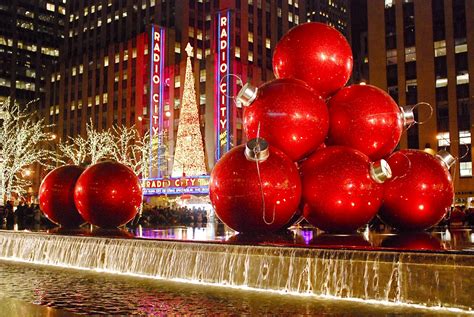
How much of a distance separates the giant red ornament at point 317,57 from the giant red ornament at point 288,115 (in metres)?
0.69

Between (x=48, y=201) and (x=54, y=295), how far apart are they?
21.9 feet

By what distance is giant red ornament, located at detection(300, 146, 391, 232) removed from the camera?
9039mm

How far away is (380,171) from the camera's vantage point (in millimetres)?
9070

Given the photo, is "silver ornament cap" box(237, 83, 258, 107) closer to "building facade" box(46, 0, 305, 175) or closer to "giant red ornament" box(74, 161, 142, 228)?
"giant red ornament" box(74, 161, 142, 228)

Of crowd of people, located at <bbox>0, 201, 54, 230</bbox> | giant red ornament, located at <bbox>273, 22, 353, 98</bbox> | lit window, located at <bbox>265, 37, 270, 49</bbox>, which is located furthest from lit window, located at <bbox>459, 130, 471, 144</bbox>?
giant red ornament, located at <bbox>273, 22, 353, 98</bbox>

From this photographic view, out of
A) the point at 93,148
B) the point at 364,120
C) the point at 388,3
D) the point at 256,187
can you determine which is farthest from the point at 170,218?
the point at 388,3

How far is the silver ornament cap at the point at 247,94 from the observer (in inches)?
373

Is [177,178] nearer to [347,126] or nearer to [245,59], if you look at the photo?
[245,59]

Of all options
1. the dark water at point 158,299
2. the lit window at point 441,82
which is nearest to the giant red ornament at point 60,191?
the dark water at point 158,299

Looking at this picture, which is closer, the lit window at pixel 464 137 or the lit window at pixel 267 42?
the lit window at pixel 464 137

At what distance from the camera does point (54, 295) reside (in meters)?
7.57

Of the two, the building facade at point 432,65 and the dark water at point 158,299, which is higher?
the building facade at point 432,65

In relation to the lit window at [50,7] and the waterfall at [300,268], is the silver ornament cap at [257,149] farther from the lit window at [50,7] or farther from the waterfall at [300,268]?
the lit window at [50,7]

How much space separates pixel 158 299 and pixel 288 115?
3727 millimetres
